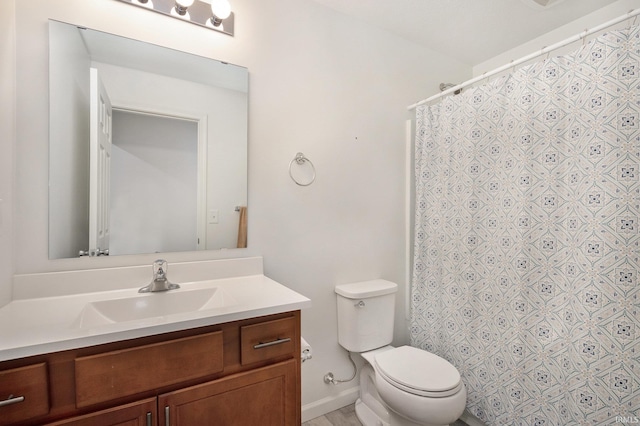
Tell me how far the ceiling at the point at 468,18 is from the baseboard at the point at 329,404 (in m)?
2.39

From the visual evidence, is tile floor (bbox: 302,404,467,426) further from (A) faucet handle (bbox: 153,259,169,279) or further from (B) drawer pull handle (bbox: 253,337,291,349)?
(A) faucet handle (bbox: 153,259,169,279)

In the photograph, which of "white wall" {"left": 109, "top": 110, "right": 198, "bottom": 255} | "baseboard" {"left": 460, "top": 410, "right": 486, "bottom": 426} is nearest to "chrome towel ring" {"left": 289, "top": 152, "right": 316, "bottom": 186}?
"white wall" {"left": 109, "top": 110, "right": 198, "bottom": 255}

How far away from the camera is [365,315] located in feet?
5.75

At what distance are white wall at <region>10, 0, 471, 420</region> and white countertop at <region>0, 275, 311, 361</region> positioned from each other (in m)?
0.17

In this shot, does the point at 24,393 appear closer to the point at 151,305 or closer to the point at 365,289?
the point at 151,305

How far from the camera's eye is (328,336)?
1.80 m

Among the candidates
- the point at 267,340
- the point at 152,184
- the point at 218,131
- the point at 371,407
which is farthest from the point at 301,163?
the point at 371,407

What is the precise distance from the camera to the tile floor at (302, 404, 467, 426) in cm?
170

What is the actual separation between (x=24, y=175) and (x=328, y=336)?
1.64m

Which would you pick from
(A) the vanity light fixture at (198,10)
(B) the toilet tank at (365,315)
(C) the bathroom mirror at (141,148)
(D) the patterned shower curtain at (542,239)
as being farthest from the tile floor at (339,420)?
(A) the vanity light fixture at (198,10)

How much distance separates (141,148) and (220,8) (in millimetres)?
751

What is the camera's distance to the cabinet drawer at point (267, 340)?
1.01 metres

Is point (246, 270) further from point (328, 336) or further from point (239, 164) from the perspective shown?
point (328, 336)

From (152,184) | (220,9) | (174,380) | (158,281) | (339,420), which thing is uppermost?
(220,9)
